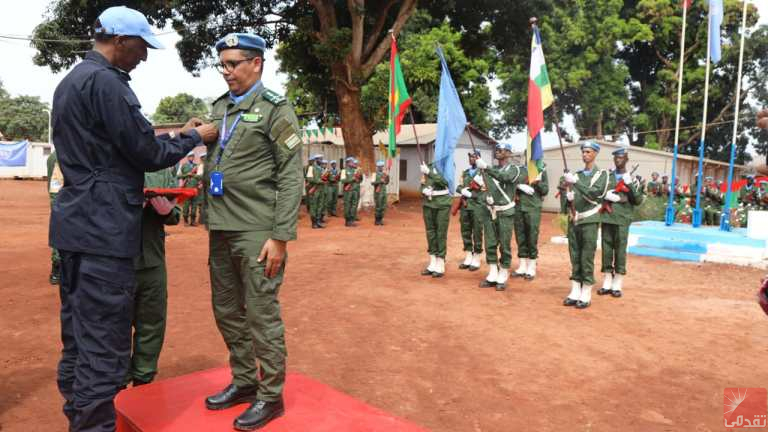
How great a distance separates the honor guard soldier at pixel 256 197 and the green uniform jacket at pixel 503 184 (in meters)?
6.01

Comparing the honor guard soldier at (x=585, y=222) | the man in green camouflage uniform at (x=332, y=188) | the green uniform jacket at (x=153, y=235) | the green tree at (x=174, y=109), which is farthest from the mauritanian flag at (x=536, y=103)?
the green tree at (x=174, y=109)

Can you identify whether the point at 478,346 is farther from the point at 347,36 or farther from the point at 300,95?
the point at 300,95

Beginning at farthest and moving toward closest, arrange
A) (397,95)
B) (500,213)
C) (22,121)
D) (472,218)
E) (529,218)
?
1. (22,121)
2. (397,95)
3. (472,218)
4. (529,218)
5. (500,213)

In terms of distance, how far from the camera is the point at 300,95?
83.6 feet

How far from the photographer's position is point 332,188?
1803cm

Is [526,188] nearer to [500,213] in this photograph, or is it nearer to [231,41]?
[500,213]

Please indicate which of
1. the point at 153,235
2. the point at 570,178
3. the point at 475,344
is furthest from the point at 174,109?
the point at 153,235

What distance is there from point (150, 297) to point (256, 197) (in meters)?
1.17

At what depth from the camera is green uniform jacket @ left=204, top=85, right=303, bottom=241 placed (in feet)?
9.14

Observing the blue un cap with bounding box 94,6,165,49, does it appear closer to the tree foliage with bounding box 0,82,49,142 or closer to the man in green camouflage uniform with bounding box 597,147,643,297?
the man in green camouflage uniform with bounding box 597,147,643,297

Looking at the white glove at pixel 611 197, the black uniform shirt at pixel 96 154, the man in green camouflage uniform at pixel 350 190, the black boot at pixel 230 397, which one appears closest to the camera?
the black uniform shirt at pixel 96 154

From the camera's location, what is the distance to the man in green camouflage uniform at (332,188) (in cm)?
1723

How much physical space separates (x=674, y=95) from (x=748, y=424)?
3099 centimetres

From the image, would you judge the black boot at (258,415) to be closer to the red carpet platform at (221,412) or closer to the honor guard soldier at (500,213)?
the red carpet platform at (221,412)
